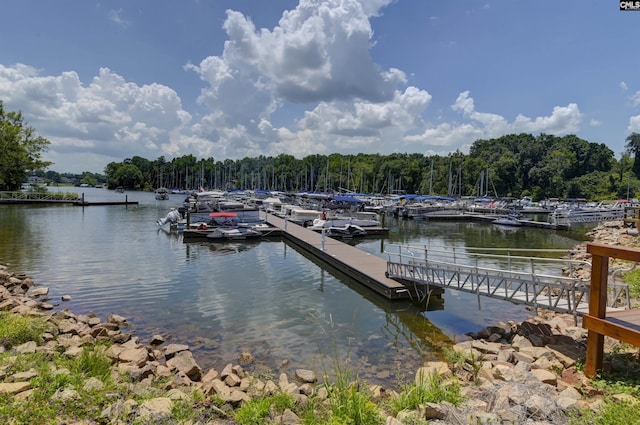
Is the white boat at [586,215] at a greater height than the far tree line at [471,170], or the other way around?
the far tree line at [471,170]

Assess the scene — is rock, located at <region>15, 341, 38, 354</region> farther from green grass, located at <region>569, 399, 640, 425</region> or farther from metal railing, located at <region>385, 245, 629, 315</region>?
metal railing, located at <region>385, 245, 629, 315</region>

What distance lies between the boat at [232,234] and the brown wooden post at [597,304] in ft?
93.0

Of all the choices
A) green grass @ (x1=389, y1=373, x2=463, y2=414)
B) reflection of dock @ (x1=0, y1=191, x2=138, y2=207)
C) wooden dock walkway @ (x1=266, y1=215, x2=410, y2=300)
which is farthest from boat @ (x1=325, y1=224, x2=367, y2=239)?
reflection of dock @ (x1=0, y1=191, x2=138, y2=207)

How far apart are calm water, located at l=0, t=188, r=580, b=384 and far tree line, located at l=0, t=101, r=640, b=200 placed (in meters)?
55.0

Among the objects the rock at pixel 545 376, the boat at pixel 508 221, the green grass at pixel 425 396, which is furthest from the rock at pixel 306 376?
the boat at pixel 508 221

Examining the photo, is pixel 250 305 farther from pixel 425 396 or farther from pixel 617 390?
pixel 617 390

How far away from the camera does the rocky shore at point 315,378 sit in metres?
6.14

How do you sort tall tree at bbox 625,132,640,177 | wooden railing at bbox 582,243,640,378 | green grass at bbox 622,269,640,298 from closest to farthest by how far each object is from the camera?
wooden railing at bbox 582,243,640,378 → green grass at bbox 622,269,640,298 → tall tree at bbox 625,132,640,177

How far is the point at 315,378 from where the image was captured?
30.2 ft

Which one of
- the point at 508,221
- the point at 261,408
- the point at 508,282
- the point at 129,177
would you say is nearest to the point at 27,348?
the point at 261,408

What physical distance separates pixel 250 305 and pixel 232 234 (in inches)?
718

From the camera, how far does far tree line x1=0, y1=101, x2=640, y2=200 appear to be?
73562 mm

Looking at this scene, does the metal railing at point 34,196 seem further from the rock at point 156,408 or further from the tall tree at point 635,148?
the tall tree at point 635,148

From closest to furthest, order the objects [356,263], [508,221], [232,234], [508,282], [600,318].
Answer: [600,318] < [508,282] < [356,263] < [232,234] < [508,221]
